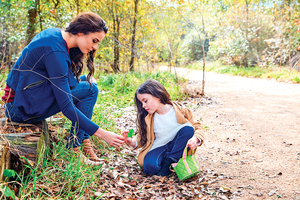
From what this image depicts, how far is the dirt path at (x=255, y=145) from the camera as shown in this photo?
231cm

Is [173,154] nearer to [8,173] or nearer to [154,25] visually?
[8,173]

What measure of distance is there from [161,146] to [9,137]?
1.54 metres

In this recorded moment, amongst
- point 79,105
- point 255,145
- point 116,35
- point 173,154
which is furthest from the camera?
point 116,35

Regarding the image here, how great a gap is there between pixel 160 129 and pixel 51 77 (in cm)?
133

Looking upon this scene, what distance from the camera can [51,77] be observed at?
1.92 m

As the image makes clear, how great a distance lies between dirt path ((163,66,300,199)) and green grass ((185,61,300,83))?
307cm

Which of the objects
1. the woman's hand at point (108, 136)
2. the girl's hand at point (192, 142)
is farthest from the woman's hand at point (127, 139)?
the girl's hand at point (192, 142)

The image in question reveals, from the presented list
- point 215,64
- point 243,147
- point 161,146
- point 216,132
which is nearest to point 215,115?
point 216,132

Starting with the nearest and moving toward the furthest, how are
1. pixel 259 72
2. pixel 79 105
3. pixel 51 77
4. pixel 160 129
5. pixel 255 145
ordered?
pixel 51 77, pixel 79 105, pixel 160 129, pixel 255 145, pixel 259 72

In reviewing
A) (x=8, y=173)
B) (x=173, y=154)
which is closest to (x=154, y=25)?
(x=173, y=154)

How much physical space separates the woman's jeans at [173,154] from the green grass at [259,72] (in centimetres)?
759

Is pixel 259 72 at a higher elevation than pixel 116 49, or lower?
lower

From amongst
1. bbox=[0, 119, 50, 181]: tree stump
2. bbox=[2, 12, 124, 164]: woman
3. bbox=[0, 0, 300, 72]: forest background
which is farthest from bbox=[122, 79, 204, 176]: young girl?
bbox=[0, 0, 300, 72]: forest background

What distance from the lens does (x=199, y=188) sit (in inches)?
91.0
